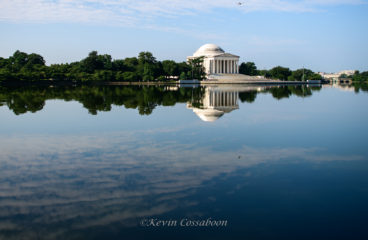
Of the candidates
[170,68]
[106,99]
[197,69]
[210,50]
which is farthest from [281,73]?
[106,99]

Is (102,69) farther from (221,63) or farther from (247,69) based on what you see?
(247,69)

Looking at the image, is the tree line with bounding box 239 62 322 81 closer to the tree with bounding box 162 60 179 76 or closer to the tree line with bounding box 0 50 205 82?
the tree line with bounding box 0 50 205 82

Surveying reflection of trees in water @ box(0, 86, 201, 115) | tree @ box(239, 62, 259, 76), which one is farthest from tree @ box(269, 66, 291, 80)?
reflection of trees in water @ box(0, 86, 201, 115)

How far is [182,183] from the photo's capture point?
853 cm

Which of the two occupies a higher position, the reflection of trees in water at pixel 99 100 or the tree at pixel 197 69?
the tree at pixel 197 69

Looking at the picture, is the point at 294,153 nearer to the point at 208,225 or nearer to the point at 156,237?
the point at 208,225

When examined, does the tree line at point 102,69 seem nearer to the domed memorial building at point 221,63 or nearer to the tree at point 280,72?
the tree at point 280,72

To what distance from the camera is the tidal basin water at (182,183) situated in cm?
640

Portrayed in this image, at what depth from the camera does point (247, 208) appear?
7148mm

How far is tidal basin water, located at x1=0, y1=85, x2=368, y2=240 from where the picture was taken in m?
6.40

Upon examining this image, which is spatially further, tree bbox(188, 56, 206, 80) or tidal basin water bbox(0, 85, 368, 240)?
tree bbox(188, 56, 206, 80)

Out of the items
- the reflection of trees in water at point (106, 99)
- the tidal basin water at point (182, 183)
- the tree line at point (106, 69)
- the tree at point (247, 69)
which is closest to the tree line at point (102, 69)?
the tree line at point (106, 69)

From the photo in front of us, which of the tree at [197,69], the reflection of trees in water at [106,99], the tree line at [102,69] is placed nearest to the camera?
the reflection of trees in water at [106,99]

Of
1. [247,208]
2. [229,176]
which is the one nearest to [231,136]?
[229,176]
